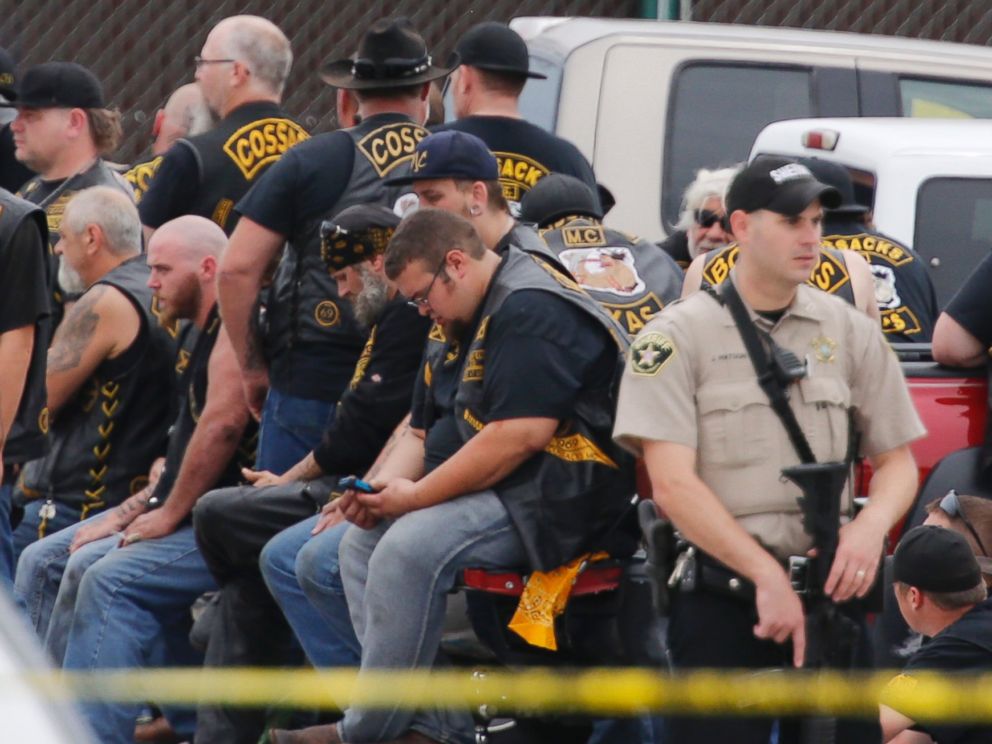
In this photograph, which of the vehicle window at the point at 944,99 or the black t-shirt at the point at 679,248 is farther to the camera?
the vehicle window at the point at 944,99

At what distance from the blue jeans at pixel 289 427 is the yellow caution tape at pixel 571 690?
0.62m

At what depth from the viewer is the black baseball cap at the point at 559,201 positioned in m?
6.05

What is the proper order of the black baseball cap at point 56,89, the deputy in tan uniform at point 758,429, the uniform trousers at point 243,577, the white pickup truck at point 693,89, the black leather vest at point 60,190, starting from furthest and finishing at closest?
the white pickup truck at point 693,89 → the black baseball cap at point 56,89 → the black leather vest at point 60,190 → the uniform trousers at point 243,577 → the deputy in tan uniform at point 758,429

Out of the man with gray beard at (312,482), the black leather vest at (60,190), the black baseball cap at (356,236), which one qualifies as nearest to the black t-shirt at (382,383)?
the man with gray beard at (312,482)

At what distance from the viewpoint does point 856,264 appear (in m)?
5.57

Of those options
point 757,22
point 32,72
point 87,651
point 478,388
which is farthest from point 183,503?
point 757,22

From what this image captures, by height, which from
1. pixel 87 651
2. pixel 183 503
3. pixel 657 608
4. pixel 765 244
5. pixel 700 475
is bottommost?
pixel 87 651

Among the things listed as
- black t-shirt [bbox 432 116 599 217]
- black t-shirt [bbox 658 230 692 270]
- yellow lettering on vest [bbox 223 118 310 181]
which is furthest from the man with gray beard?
black t-shirt [bbox 658 230 692 270]

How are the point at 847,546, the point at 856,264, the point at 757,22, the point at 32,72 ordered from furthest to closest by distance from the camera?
the point at 757,22 → the point at 32,72 → the point at 856,264 → the point at 847,546

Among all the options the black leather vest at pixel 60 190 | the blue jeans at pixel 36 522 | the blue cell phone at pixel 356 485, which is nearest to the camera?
the blue cell phone at pixel 356 485

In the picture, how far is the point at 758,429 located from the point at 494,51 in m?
2.46

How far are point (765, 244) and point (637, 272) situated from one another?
143cm

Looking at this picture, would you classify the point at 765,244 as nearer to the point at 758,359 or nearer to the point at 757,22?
the point at 758,359

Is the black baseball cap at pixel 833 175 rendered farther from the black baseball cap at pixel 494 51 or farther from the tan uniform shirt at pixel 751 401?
the tan uniform shirt at pixel 751 401
